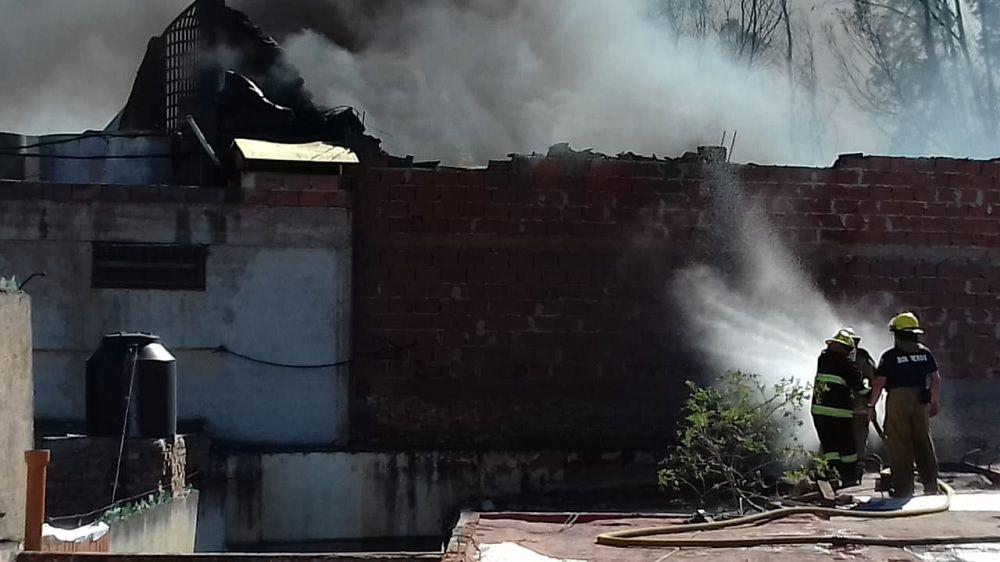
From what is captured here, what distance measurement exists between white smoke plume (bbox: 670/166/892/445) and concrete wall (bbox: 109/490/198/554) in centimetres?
591

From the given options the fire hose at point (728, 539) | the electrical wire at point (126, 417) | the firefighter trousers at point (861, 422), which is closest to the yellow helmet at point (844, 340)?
the firefighter trousers at point (861, 422)

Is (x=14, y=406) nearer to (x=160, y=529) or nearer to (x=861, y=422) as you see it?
(x=160, y=529)

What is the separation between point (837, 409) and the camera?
31.0 ft

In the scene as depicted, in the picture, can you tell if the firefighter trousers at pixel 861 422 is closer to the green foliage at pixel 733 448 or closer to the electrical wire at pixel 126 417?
the green foliage at pixel 733 448

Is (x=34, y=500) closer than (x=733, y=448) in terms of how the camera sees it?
Yes

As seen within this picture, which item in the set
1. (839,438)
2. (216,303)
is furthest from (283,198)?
(839,438)

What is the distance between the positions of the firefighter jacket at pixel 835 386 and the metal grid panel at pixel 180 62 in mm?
10395

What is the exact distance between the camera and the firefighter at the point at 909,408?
8.59 meters

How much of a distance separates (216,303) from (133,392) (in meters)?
2.31

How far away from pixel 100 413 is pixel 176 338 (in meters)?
2.11

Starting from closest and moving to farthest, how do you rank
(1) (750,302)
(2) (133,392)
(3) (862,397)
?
(3) (862,397), (2) (133,392), (1) (750,302)

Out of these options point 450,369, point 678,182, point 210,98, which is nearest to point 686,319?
point 678,182

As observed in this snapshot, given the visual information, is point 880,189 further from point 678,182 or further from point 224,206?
point 224,206

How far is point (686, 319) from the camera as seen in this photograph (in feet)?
42.3
